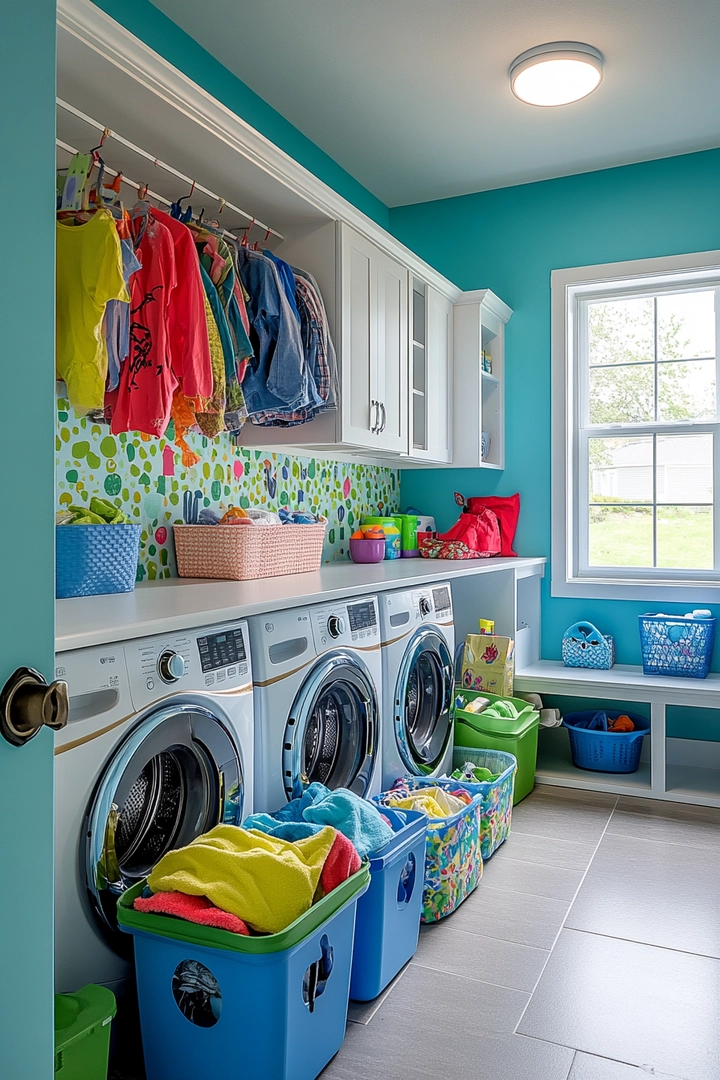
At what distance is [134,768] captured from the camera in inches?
62.1

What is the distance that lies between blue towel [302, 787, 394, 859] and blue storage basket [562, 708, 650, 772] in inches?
73.0

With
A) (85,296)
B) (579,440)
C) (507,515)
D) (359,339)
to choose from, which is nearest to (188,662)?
(85,296)

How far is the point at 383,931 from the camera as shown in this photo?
1.87 meters

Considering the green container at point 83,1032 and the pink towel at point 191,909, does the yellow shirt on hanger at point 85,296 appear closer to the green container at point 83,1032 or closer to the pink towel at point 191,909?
the pink towel at point 191,909

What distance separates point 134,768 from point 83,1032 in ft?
1.45

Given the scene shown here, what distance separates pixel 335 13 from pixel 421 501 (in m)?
2.30

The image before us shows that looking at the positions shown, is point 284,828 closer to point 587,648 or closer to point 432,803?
point 432,803

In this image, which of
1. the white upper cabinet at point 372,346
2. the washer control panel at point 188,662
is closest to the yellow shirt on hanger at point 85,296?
the washer control panel at point 188,662

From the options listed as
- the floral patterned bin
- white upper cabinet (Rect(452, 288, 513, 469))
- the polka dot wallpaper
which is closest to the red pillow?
white upper cabinet (Rect(452, 288, 513, 469))

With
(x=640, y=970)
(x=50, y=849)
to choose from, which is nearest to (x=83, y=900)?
(x=50, y=849)

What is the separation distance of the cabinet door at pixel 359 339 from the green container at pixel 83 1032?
6.49 ft

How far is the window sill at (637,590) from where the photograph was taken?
3686 millimetres

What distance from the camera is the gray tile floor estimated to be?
1664mm

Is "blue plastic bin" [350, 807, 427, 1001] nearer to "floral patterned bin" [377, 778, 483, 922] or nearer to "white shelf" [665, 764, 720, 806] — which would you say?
"floral patterned bin" [377, 778, 483, 922]
